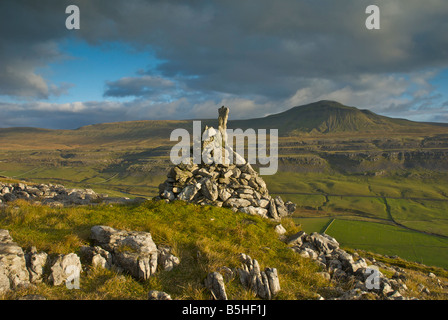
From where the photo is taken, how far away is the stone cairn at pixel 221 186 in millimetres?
19953

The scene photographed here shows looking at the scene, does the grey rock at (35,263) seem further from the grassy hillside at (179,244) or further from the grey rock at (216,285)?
the grey rock at (216,285)

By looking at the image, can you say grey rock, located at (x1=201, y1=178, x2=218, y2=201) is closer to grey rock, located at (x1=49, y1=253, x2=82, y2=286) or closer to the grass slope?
the grass slope

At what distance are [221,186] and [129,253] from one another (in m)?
10.9

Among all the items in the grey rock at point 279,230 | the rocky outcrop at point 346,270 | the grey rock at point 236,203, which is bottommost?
the rocky outcrop at point 346,270

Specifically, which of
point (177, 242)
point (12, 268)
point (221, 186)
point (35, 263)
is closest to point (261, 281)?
point (177, 242)

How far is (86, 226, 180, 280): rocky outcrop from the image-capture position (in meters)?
10.8

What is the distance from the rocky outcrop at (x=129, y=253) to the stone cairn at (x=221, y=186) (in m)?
7.62

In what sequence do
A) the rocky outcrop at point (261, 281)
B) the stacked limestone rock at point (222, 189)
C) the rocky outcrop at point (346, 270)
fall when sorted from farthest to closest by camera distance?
the stacked limestone rock at point (222, 189) < the rocky outcrop at point (346, 270) < the rocky outcrop at point (261, 281)

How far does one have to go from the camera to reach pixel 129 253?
1119 centimetres

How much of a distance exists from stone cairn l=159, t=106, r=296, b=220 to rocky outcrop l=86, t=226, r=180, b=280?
762cm

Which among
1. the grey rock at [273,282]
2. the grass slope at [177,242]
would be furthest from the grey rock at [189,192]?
the grey rock at [273,282]

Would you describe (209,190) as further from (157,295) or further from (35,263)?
(35,263)

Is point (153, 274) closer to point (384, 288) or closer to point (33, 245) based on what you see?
point (33, 245)

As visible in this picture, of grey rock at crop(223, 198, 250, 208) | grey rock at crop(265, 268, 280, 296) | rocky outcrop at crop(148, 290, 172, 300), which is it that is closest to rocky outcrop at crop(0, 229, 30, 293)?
rocky outcrop at crop(148, 290, 172, 300)
